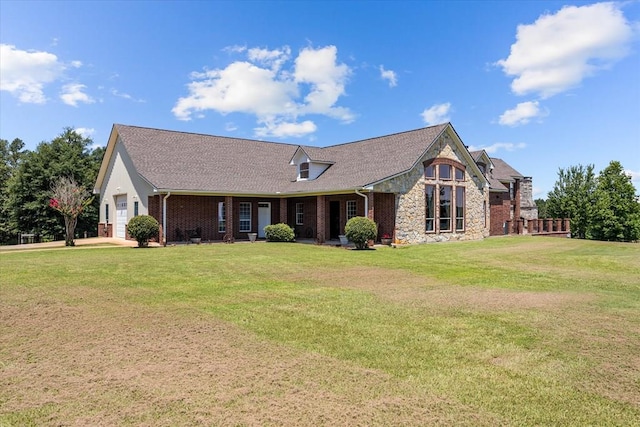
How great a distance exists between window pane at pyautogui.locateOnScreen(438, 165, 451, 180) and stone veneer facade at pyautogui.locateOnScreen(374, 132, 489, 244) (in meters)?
0.58

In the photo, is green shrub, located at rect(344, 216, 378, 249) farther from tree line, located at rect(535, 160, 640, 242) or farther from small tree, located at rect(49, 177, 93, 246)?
tree line, located at rect(535, 160, 640, 242)

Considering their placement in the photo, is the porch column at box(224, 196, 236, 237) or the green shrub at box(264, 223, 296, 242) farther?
the porch column at box(224, 196, 236, 237)

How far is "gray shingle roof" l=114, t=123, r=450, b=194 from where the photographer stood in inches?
897

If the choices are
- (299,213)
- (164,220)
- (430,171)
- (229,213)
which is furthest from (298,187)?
(164,220)

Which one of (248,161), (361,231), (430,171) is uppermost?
(248,161)

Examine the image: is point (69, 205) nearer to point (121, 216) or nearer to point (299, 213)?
point (121, 216)

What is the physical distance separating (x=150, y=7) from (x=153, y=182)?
8.60m

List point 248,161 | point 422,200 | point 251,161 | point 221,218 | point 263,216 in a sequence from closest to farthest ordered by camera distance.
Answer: point 422,200 < point 221,218 < point 263,216 < point 248,161 < point 251,161

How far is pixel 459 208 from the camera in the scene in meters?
25.7

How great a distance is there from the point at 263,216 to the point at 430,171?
34.5 feet

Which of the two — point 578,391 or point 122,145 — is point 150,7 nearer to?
point 122,145

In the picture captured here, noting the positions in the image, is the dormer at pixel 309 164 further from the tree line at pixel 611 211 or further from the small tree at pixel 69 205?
the tree line at pixel 611 211

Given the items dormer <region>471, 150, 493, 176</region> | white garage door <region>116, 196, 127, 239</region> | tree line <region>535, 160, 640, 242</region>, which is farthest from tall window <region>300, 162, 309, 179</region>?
tree line <region>535, 160, 640, 242</region>

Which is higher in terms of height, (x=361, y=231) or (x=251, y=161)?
(x=251, y=161)
